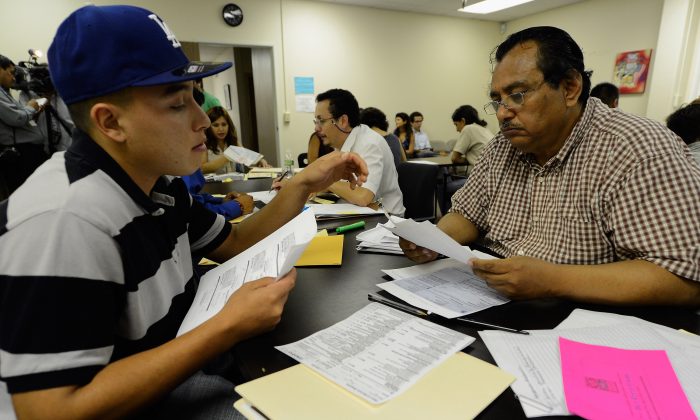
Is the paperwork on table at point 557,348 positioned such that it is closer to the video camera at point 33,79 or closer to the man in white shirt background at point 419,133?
the video camera at point 33,79

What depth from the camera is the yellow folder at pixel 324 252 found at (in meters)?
1.16

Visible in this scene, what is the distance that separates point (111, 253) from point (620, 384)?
858 mm

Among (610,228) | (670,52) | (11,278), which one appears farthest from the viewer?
(670,52)

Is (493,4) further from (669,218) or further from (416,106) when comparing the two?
(669,218)

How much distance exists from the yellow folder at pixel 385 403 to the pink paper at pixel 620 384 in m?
0.10

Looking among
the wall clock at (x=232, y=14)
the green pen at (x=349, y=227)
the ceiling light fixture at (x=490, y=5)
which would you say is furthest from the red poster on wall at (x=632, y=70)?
the green pen at (x=349, y=227)

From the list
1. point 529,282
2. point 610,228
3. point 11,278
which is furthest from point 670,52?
point 11,278

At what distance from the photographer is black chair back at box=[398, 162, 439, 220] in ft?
8.03

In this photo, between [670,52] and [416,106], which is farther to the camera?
[416,106]

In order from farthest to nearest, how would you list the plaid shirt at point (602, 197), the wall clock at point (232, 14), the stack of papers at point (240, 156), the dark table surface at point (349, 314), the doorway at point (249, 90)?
the doorway at point (249, 90) → the wall clock at point (232, 14) → the stack of papers at point (240, 156) → the plaid shirt at point (602, 197) → the dark table surface at point (349, 314)

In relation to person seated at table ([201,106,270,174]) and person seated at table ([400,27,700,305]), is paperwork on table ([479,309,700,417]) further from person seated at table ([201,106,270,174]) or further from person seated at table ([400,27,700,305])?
person seated at table ([201,106,270,174])

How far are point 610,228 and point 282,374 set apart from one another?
3.09 ft

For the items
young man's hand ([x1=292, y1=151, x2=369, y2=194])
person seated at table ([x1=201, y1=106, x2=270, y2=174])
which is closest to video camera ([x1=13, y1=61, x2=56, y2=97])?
person seated at table ([x1=201, y1=106, x2=270, y2=174])

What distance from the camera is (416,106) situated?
7.14 metres
